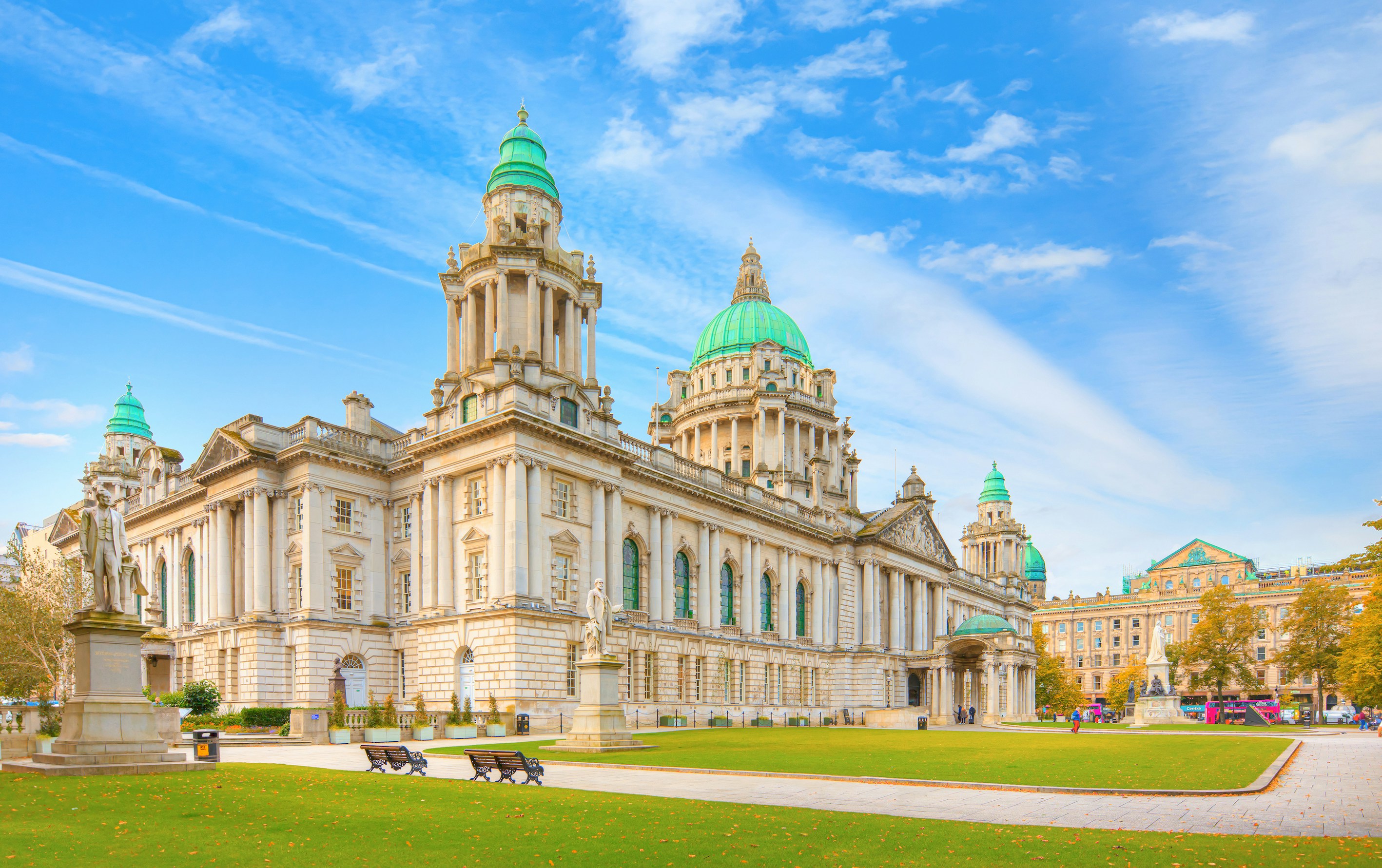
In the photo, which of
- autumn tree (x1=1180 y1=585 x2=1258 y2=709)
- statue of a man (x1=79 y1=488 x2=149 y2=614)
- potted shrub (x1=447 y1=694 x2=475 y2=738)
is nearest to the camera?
statue of a man (x1=79 y1=488 x2=149 y2=614)

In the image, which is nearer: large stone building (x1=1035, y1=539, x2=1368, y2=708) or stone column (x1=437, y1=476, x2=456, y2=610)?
stone column (x1=437, y1=476, x2=456, y2=610)

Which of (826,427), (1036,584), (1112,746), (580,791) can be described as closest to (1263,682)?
(1036,584)

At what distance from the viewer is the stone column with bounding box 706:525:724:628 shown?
60500mm

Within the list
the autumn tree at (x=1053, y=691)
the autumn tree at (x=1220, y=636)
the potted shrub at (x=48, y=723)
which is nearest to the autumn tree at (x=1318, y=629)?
the autumn tree at (x=1220, y=636)

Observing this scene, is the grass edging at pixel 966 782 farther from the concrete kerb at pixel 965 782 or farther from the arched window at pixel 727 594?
the arched window at pixel 727 594

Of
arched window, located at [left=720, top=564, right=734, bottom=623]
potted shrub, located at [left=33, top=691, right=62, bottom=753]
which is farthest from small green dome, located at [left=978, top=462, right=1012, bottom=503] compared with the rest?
potted shrub, located at [left=33, top=691, right=62, bottom=753]

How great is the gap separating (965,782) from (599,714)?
12.4 m

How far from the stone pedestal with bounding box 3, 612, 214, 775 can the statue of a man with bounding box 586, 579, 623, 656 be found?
496 inches

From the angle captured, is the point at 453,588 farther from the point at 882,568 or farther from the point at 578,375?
the point at 882,568

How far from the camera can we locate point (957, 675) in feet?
274

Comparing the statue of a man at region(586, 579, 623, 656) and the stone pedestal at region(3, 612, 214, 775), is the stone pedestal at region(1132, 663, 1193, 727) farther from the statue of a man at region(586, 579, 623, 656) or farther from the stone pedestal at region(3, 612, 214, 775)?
the stone pedestal at region(3, 612, 214, 775)

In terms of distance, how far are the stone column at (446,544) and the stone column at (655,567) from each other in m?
12.2

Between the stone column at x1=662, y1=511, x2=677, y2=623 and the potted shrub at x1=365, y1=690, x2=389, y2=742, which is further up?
the stone column at x1=662, y1=511, x2=677, y2=623

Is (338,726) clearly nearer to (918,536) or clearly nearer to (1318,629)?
(918,536)
